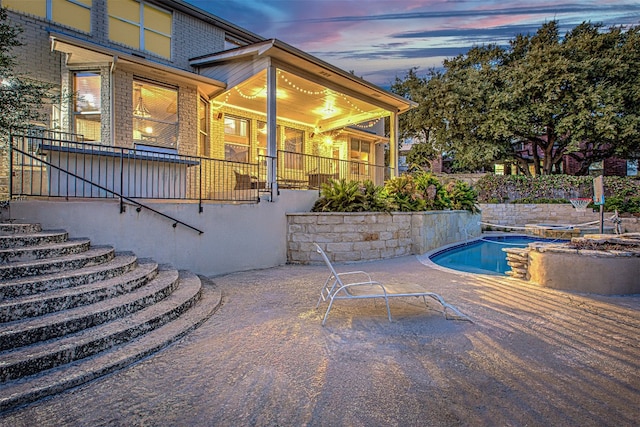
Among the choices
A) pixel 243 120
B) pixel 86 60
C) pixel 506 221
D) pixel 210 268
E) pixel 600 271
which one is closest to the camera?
pixel 600 271

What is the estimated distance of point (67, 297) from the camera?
3482 mm

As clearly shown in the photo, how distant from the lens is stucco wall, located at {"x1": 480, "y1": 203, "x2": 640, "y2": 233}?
17297 millimetres

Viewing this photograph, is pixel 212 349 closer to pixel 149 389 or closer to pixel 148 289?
pixel 149 389

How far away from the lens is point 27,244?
4.29 meters

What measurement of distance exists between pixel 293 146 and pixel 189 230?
27.3 feet

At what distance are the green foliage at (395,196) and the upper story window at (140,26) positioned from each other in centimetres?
674

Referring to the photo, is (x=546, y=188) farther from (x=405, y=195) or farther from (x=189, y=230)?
(x=189, y=230)

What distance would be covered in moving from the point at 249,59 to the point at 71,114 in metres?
4.55

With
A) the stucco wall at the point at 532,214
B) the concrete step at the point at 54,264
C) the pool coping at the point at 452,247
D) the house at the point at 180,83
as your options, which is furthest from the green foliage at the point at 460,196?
the concrete step at the point at 54,264

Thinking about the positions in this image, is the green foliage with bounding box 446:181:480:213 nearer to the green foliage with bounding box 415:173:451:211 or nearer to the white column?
the green foliage with bounding box 415:173:451:211

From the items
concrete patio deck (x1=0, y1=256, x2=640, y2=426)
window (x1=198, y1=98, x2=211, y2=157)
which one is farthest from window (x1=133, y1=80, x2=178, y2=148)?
concrete patio deck (x1=0, y1=256, x2=640, y2=426)

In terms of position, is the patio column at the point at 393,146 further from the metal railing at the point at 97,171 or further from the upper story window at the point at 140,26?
the upper story window at the point at 140,26

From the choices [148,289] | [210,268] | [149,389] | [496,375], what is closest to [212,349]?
[149,389]

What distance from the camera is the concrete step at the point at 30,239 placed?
4.14 meters
